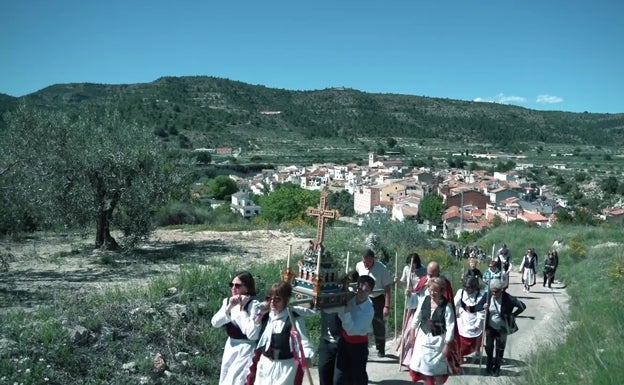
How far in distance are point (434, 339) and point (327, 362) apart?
1191 mm

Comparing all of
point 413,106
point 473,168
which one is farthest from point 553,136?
point 473,168

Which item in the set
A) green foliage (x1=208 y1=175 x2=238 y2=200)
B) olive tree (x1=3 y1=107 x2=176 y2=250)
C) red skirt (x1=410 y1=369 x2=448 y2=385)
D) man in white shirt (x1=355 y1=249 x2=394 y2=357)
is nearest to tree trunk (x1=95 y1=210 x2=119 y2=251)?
olive tree (x1=3 y1=107 x2=176 y2=250)

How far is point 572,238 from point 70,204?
19.7 metres

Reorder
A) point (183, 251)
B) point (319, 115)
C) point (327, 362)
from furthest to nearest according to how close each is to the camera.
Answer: point (319, 115) → point (183, 251) → point (327, 362)

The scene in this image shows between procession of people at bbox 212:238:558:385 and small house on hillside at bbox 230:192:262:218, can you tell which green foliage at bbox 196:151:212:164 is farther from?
procession of people at bbox 212:238:558:385

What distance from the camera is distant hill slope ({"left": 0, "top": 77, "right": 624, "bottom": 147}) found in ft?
358

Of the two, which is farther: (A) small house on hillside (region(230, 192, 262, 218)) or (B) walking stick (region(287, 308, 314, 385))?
(A) small house on hillside (region(230, 192, 262, 218))

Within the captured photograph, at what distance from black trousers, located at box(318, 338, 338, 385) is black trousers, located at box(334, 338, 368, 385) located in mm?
131

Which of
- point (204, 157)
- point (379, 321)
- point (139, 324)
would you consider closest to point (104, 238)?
point (139, 324)

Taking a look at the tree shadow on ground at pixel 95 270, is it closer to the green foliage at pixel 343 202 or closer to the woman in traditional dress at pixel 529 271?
the woman in traditional dress at pixel 529 271

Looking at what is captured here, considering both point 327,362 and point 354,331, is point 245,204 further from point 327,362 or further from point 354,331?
point 354,331

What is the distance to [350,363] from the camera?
579 centimetres

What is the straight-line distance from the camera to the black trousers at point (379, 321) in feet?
25.9

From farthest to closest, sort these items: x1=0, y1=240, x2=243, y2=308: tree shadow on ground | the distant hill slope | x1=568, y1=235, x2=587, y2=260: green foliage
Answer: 1. the distant hill slope
2. x1=568, y1=235, x2=587, y2=260: green foliage
3. x1=0, y1=240, x2=243, y2=308: tree shadow on ground
